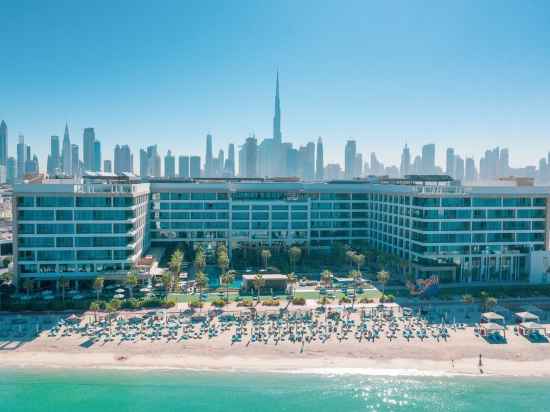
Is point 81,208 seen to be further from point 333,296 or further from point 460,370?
point 460,370

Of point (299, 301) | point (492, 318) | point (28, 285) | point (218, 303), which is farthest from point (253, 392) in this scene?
point (28, 285)

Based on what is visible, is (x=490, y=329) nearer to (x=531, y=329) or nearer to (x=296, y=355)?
(x=531, y=329)

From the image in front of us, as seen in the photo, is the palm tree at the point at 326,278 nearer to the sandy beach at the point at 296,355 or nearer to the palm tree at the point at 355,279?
the palm tree at the point at 355,279

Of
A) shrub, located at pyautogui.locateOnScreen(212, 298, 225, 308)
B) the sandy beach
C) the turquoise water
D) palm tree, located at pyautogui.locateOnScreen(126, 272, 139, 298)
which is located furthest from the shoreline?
palm tree, located at pyautogui.locateOnScreen(126, 272, 139, 298)

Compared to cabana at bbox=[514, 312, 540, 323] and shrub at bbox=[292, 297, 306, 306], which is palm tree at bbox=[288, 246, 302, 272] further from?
cabana at bbox=[514, 312, 540, 323]

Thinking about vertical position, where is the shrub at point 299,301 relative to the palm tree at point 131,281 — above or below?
below

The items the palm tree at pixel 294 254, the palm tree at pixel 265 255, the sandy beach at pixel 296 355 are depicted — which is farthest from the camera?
the palm tree at pixel 294 254

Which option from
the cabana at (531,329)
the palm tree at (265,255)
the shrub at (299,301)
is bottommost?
the cabana at (531,329)

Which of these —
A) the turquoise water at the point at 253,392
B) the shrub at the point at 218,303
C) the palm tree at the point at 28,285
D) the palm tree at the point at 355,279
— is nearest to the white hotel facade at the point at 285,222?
the palm tree at the point at 28,285
